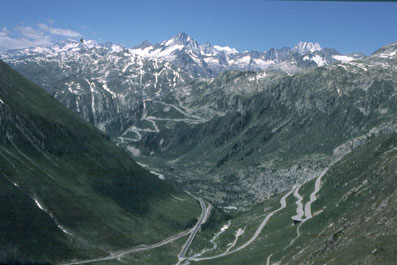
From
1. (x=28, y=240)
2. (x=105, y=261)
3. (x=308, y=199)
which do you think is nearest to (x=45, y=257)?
(x=28, y=240)

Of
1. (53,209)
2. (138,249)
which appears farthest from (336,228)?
(53,209)

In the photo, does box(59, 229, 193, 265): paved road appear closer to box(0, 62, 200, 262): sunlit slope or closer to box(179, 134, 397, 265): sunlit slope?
box(0, 62, 200, 262): sunlit slope

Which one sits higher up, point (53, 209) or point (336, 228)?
point (336, 228)

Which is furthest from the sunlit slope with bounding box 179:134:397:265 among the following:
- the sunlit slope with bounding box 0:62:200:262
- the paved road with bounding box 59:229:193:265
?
the sunlit slope with bounding box 0:62:200:262

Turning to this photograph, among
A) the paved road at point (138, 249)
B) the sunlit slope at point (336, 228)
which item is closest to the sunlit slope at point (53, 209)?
the paved road at point (138, 249)

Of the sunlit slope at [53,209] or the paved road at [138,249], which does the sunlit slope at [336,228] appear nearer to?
the paved road at [138,249]

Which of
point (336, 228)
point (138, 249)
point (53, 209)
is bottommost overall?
point (138, 249)

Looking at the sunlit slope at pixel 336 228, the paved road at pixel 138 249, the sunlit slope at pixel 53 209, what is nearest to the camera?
the sunlit slope at pixel 336 228

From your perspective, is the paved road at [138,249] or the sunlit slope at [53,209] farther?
the paved road at [138,249]

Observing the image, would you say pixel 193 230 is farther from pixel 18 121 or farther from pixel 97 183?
pixel 18 121

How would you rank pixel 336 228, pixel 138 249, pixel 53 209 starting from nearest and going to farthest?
pixel 336 228 → pixel 53 209 → pixel 138 249

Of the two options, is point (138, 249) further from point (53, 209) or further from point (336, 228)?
point (336, 228)

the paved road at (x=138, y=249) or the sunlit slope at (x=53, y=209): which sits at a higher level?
the sunlit slope at (x=53, y=209)
